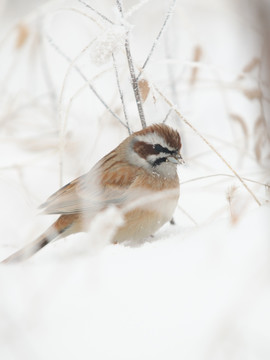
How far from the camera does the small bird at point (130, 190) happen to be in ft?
8.46

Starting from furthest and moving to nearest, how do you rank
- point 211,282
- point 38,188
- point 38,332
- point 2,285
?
1. point 38,188
2. point 2,285
3. point 211,282
4. point 38,332

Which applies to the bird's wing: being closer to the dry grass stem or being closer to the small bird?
the small bird

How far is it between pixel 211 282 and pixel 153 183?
3.71 feet

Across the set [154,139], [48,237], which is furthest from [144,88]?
[48,237]

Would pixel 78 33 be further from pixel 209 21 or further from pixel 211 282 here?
pixel 211 282

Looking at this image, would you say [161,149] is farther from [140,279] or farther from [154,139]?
[140,279]

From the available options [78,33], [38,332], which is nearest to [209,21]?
[78,33]

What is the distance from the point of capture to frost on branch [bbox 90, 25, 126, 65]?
7.30 feet

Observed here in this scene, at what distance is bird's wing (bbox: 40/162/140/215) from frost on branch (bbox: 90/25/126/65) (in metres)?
0.65

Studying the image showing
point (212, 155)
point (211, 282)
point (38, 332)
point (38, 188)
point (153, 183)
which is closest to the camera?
point (38, 332)

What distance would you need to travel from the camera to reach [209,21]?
5738 millimetres

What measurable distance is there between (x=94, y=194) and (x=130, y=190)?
0.52 ft

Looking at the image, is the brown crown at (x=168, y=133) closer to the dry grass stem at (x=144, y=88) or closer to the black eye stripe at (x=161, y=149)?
the black eye stripe at (x=161, y=149)

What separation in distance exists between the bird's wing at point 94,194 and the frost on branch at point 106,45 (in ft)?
2.12
